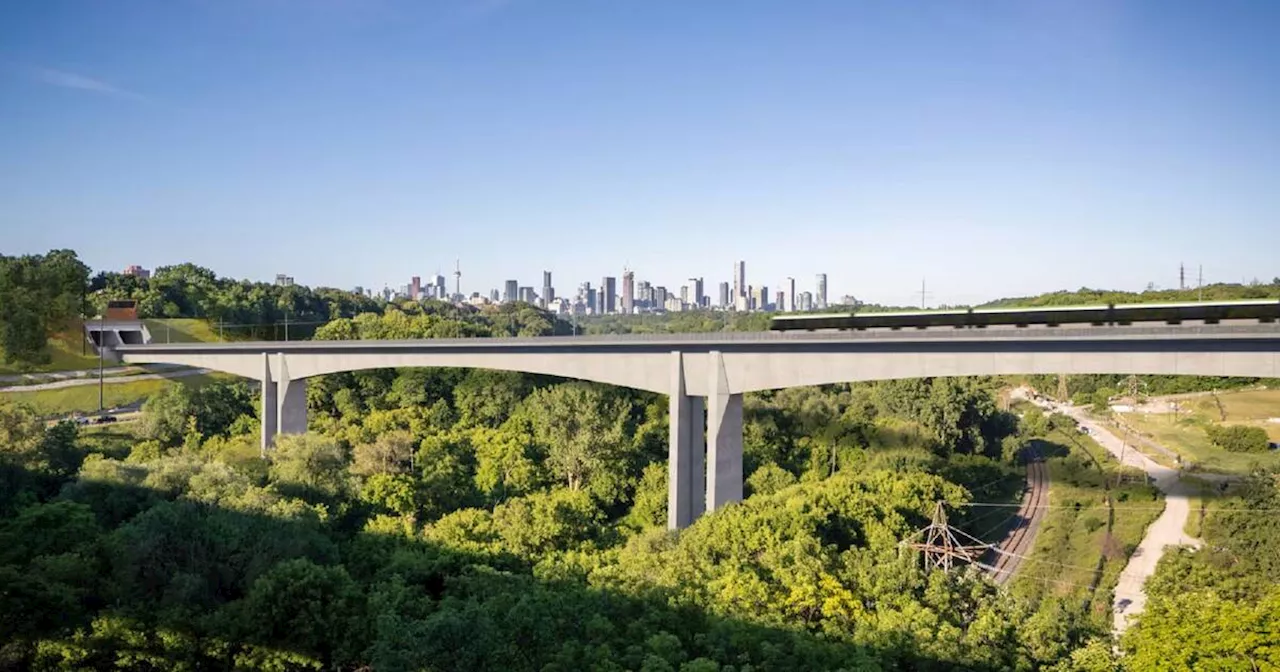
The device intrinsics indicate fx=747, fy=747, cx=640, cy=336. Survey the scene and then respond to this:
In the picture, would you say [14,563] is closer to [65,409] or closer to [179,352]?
[179,352]

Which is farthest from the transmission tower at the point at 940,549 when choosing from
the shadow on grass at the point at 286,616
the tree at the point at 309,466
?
the tree at the point at 309,466

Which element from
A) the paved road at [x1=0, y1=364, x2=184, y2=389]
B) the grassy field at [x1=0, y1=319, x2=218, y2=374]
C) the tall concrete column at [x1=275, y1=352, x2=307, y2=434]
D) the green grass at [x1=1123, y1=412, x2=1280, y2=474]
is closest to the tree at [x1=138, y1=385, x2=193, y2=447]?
the tall concrete column at [x1=275, y1=352, x2=307, y2=434]

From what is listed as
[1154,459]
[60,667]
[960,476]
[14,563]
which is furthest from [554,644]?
[1154,459]

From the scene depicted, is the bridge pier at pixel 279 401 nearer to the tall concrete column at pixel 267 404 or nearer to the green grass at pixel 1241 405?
the tall concrete column at pixel 267 404

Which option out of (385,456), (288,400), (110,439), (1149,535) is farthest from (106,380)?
(1149,535)

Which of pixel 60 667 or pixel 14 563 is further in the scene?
pixel 14 563
